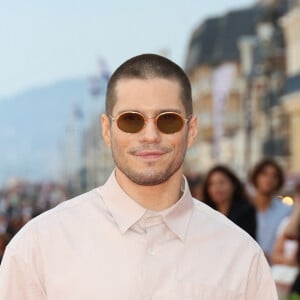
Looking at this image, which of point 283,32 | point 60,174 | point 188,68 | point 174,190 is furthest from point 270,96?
point 174,190

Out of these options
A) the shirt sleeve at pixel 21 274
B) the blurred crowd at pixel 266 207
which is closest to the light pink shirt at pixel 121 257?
the shirt sleeve at pixel 21 274

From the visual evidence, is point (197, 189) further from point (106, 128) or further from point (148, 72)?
point (148, 72)

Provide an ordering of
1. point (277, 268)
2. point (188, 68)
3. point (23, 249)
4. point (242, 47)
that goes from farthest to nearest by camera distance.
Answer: point (188, 68) < point (242, 47) < point (277, 268) < point (23, 249)

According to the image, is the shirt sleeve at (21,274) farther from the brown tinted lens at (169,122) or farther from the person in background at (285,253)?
the person in background at (285,253)

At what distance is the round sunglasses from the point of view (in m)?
2.98

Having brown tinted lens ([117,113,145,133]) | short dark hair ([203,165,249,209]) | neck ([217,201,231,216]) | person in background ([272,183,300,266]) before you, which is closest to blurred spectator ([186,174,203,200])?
short dark hair ([203,165,249,209])

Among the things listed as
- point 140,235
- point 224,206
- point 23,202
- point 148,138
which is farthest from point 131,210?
point 23,202

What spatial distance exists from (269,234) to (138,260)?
6.05 metres

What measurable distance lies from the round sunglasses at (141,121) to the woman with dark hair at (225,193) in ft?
16.0

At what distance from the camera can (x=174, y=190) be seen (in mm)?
3098

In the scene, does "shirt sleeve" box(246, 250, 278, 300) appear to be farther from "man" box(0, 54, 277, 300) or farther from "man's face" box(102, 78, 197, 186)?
"man's face" box(102, 78, 197, 186)

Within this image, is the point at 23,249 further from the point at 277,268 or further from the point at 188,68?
the point at 188,68

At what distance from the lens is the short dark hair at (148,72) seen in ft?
9.99

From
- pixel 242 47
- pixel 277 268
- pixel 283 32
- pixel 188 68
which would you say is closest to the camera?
pixel 277 268
